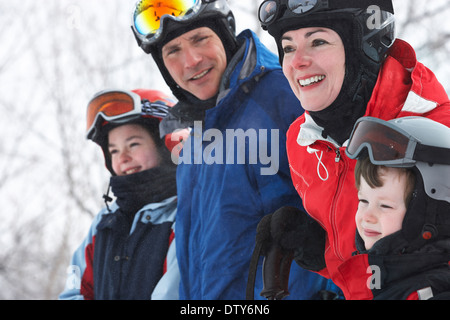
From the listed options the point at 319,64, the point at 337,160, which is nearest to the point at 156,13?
the point at 319,64

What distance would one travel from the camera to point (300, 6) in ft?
7.05

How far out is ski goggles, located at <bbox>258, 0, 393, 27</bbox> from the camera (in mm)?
2117

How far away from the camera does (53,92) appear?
1076 centimetres

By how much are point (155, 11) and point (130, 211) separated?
1.21 meters

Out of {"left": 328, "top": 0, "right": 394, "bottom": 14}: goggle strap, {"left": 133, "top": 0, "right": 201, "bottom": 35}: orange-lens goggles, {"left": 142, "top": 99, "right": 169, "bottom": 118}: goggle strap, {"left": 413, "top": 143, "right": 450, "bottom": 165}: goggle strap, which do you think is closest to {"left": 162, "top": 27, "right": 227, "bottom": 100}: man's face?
{"left": 133, "top": 0, "right": 201, "bottom": 35}: orange-lens goggles

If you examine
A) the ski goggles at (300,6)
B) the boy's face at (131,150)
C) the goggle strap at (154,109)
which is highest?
the goggle strap at (154,109)

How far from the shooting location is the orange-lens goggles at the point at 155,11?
3089 mm

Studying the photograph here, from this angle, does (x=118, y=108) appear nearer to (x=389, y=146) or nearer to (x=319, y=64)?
(x=319, y=64)

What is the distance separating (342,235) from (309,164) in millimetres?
315

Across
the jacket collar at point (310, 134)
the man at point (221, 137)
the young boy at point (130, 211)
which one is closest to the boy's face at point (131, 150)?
the young boy at point (130, 211)

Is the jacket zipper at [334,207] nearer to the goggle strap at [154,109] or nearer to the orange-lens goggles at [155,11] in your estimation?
the orange-lens goggles at [155,11]

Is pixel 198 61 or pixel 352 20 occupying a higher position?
pixel 198 61

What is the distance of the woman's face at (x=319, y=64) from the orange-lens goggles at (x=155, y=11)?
42.6 inches
